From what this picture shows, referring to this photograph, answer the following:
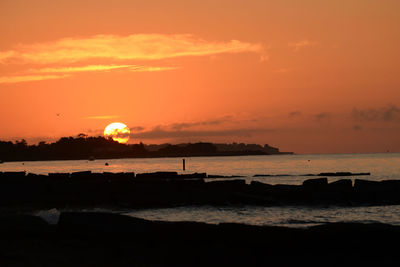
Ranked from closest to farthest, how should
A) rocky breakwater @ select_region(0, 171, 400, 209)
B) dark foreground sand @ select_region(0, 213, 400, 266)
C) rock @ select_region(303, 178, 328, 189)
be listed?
dark foreground sand @ select_region(0, 213, 400, 266)
rocky breakwater @ select_region(0, 171, 400, 209)
rock @ select_region(303, 178, 328, 189)

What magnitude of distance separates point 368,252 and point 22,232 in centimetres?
960

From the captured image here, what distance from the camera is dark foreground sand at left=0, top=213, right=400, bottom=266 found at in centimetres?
1321

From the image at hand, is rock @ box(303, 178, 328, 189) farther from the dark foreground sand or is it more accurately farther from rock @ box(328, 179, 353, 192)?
the dark foreground sand

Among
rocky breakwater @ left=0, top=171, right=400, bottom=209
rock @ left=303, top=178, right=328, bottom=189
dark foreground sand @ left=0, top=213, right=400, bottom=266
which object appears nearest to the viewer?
dark foreground sand @ left=0, top=213, right=400, bottom=266

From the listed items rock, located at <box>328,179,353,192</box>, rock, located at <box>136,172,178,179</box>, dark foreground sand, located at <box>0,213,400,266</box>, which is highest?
rock, located at <box>136,172,178,179</box>

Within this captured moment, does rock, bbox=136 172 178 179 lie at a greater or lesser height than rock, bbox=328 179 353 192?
greater

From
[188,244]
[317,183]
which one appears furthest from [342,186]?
[188,244]

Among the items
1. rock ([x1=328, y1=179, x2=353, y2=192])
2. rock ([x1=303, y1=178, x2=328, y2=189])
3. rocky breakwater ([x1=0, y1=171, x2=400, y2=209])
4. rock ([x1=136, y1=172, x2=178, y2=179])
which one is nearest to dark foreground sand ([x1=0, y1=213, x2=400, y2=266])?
rocky breakwater ([x1=0, y1=171, x2=400, y2=209])

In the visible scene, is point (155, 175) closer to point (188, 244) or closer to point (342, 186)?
point (342, 186)

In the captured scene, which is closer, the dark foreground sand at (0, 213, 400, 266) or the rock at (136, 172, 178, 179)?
the dark foreground sand at (0, 213, 400, 266)

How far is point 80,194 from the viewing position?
120ft

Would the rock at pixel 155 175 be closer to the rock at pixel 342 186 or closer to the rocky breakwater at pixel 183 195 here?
the rocky breakwater at pixel 183 195

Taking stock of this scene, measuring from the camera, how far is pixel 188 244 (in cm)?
1488

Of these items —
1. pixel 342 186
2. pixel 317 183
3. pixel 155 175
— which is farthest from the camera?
pixel 155 175
